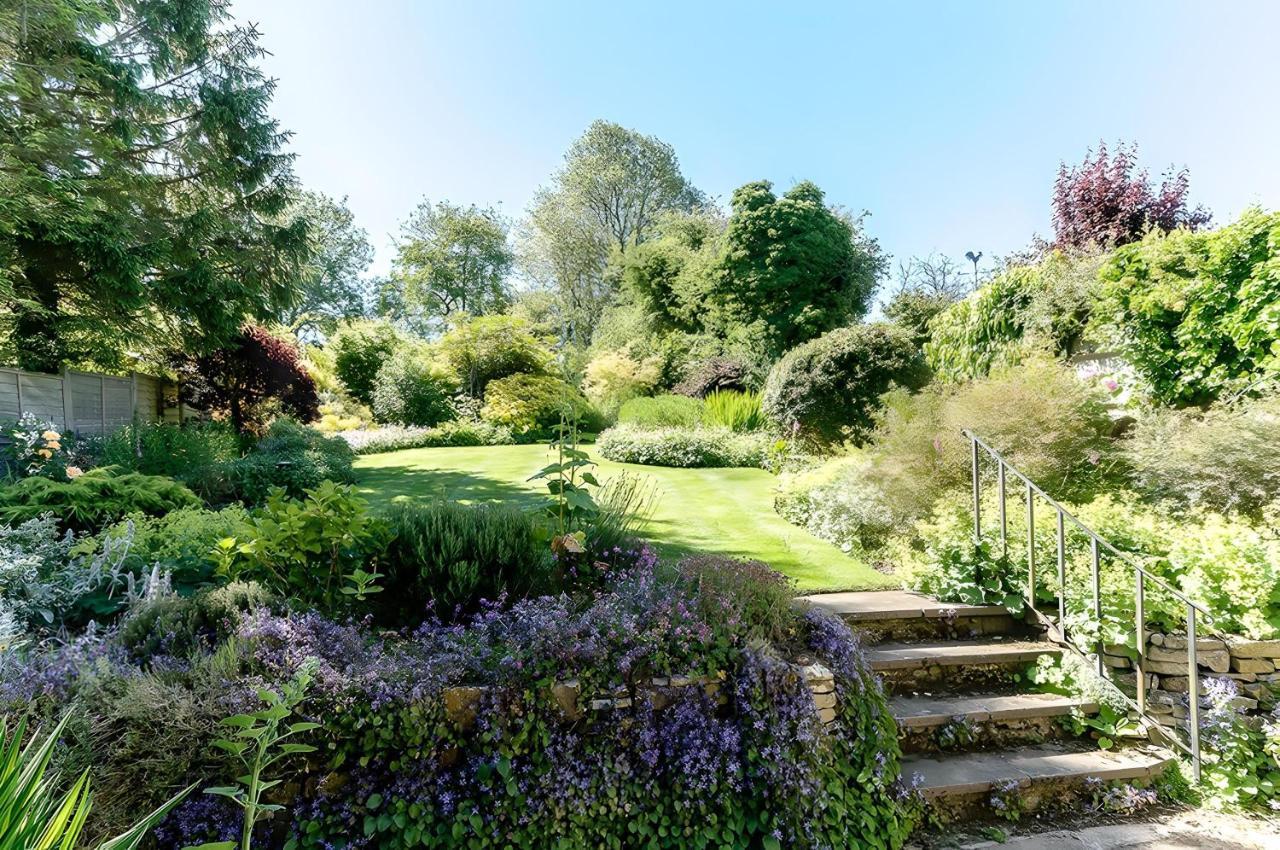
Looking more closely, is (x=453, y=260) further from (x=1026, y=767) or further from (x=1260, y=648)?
(x=1260, y=648)

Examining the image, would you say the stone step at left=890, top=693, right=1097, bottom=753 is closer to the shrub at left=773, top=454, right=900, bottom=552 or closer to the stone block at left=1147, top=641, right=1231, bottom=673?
the stone block at left=1147, top=641, right=1231, bottom=673

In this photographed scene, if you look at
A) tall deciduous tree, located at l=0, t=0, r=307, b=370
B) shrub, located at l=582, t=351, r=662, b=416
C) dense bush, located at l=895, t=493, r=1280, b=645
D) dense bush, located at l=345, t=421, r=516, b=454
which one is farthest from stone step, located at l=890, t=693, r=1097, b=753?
shrub, located at l=582, t=351, r=662, b=416

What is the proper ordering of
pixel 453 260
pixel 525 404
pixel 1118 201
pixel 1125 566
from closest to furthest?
pixel 1125 566 → pixel 1118 201 → pixel 525 404 → pixel 453 260

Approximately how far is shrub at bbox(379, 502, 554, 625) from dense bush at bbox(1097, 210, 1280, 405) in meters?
5.84

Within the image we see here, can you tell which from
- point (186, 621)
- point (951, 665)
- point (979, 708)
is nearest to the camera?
point (186, 621)

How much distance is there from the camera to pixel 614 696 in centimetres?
242

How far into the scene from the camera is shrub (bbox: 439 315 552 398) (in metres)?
16.3

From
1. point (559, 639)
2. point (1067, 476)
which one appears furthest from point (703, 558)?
point (1067, 476)

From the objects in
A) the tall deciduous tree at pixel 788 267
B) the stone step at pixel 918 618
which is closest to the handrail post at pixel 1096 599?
the stone step at pixel 918 618

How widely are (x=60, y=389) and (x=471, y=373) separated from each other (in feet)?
30.9

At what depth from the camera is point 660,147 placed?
Result: 25.2 metres

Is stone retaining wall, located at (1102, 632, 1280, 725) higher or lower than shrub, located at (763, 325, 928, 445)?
lower

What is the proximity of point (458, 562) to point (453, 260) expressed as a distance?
2516cm

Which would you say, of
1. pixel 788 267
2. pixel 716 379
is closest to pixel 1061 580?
pixel 716 379
